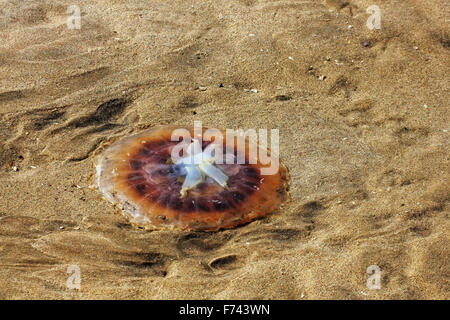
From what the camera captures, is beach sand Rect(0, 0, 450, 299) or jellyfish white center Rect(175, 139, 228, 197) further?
jellyfish white center Rect(175, 139, 228, 197)

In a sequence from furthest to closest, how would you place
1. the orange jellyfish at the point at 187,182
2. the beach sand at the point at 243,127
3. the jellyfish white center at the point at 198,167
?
the jellyfish white center at the point at 198,167, the orange jellyfish at the point at 187,182, the beach sand at the point at 243,127

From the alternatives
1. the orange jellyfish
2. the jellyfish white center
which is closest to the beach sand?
the orange jellyfish

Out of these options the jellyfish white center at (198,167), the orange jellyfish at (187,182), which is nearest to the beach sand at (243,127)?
the orange jellyfish at (187,182)

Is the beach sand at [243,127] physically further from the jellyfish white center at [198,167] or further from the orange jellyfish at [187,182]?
the jellyfish white center at [198,167]

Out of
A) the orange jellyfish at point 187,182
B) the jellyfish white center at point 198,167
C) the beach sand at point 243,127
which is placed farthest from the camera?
the jellyfish white center at point 198,167

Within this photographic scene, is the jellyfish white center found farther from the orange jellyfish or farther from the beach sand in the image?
the beach sand

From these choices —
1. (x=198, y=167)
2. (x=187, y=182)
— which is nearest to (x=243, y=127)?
(x=198, y=167)

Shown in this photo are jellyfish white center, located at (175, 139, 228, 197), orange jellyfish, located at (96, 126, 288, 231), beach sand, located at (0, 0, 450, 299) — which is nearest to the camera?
beach sand, located at (0, 0, 450, 299)
